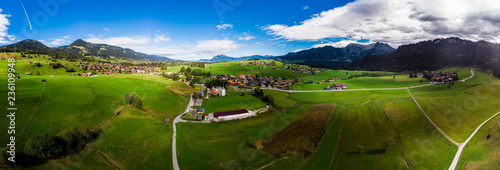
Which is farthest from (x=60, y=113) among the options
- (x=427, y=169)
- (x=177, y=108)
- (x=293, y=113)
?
(x=427, y=169)

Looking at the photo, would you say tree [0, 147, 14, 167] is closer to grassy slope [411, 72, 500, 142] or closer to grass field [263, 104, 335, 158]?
grass field [263, 104, 335, 158]

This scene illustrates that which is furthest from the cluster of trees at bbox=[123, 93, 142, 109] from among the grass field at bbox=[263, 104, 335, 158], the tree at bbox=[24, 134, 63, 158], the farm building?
the grass field at bbox=[263, 104, 335, 158]

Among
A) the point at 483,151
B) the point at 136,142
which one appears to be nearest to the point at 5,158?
the point at 136,142

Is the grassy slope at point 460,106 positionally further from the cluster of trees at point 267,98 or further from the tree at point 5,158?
the tree at point 5,158

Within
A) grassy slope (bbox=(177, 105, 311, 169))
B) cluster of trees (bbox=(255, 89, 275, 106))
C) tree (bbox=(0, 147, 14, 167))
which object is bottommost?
grassy slope (bbox=(177, 105, 311, 169))

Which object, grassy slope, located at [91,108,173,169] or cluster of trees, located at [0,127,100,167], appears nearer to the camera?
cluster of trees, located at [0,127,100,167]

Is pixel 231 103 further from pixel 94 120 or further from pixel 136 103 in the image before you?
pixel 94 120

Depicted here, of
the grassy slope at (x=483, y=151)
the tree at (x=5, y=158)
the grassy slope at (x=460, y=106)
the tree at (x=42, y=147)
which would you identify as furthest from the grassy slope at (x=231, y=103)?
the grassy slope at (x=460, y=106)

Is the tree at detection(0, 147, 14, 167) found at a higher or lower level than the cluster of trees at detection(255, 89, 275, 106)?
lower
